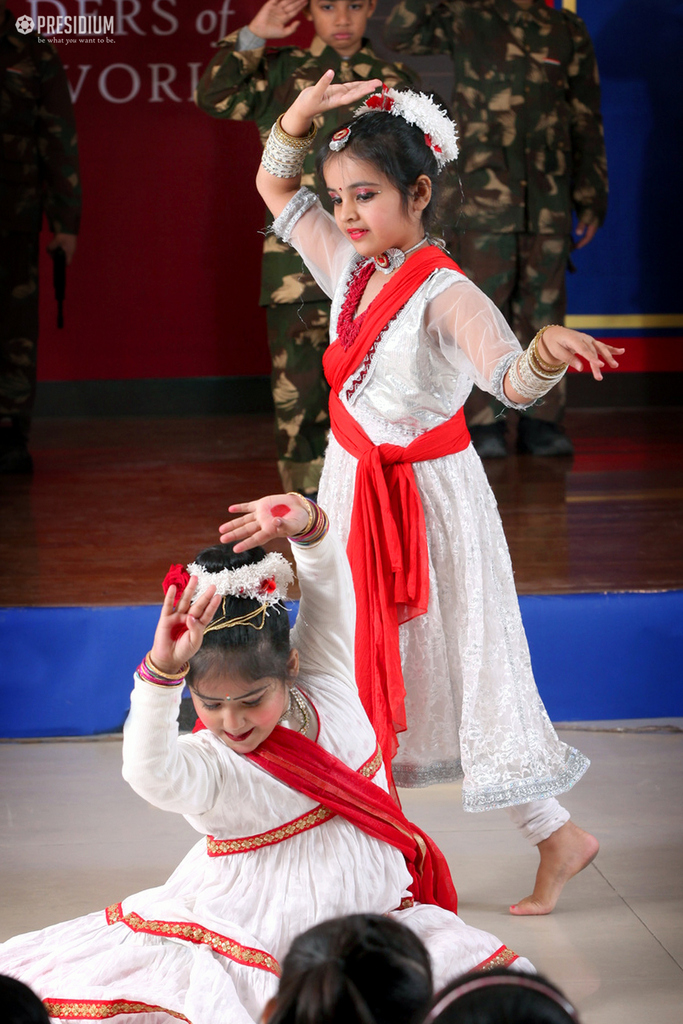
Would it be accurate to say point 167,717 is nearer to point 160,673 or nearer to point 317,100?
point 160,673

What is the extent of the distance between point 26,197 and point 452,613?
3.10 meters

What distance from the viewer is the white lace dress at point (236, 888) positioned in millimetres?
1341

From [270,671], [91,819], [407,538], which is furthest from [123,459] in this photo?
[270,671]

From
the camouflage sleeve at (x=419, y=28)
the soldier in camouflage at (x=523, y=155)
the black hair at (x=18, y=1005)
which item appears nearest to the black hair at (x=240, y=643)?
the black hair at (x=18, y=1005)

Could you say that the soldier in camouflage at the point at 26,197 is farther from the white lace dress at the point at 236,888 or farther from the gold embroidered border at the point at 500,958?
the gold embroidered border at the point at 500,958

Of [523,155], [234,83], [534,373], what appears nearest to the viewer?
[534,373]

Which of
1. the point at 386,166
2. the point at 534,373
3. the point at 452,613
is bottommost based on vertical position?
the point at 452,613

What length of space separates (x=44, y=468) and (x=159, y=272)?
157cm

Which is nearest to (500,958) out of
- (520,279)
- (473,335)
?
(473,335)

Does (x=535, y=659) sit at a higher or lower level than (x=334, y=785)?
lower

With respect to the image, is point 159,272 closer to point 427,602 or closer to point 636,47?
point 636,47

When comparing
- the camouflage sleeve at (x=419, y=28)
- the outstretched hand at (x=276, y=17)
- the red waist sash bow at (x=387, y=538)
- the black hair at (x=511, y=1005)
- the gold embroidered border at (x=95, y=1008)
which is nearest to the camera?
the black hair at (x=511, y=1005)

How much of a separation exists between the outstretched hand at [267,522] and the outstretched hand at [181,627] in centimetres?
10

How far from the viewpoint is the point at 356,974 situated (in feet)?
2.53
